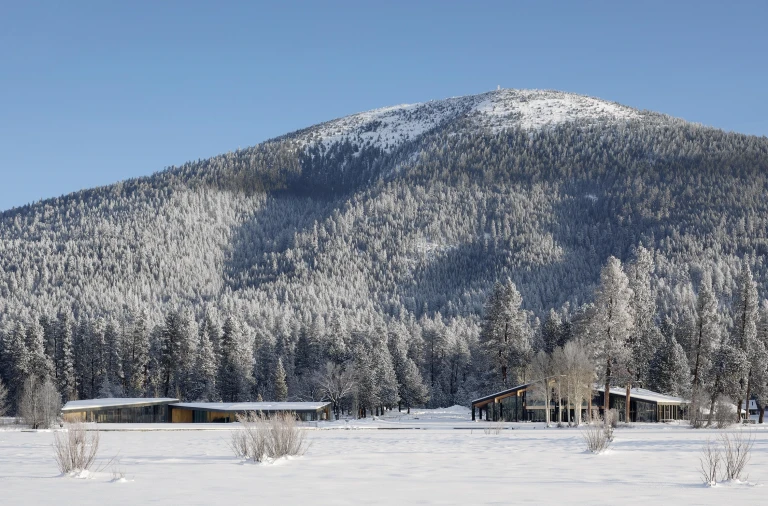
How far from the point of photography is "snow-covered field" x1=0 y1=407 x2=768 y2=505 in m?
17.4

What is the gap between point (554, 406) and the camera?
6931cm

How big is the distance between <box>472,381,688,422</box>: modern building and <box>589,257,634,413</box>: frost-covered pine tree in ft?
52.1

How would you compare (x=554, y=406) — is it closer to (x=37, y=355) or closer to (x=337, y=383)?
(x=337, y=383)

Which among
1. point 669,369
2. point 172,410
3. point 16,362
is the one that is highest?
point 16,362

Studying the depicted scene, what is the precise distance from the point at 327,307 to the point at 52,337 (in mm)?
106719

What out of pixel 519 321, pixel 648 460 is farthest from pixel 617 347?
pixel 648 460

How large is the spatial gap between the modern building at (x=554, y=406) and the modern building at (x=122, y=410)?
29402mm

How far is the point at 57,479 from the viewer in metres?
20.6

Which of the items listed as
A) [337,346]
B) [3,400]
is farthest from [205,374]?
[3,400]

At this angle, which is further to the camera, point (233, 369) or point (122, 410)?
point (233, 369)

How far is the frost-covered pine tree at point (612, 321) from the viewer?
2076 inches

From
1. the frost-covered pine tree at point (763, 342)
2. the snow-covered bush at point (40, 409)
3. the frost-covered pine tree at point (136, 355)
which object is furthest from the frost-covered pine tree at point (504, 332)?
the frost-covered pine tree at point (136, 355)

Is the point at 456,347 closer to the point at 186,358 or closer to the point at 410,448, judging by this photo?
the point at 186,358

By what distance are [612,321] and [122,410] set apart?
46.0m
